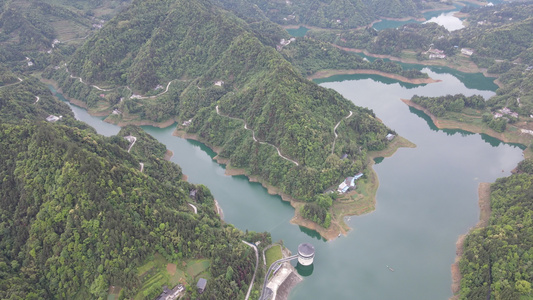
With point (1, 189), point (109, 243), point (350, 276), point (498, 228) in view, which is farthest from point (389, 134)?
point (1, 189)

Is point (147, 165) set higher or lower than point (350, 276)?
higher

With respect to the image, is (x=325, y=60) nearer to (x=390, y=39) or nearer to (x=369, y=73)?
(x=369, y=73)

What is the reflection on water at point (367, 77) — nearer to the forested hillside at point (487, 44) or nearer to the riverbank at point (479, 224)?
the forested hillside at point (487, 44)

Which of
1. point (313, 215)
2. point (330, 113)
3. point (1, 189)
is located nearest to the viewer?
point (1, 189)

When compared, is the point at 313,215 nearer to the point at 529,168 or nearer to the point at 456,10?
the point at 529,168

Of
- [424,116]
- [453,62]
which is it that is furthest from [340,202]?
[453,62]

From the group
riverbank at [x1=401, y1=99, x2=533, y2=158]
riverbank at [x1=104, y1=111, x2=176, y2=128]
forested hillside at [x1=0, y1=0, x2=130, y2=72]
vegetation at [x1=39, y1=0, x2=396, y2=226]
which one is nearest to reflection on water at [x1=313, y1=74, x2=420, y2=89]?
vegetation at [x1=39, y1=0, x2=396, y2=226]

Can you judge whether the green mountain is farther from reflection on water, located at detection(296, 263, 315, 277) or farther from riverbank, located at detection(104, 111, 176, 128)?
reflection on water, located at detection(296, 263, 315, 277)

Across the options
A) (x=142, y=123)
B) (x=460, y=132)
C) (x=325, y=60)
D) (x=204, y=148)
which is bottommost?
(x=142, y=123)
